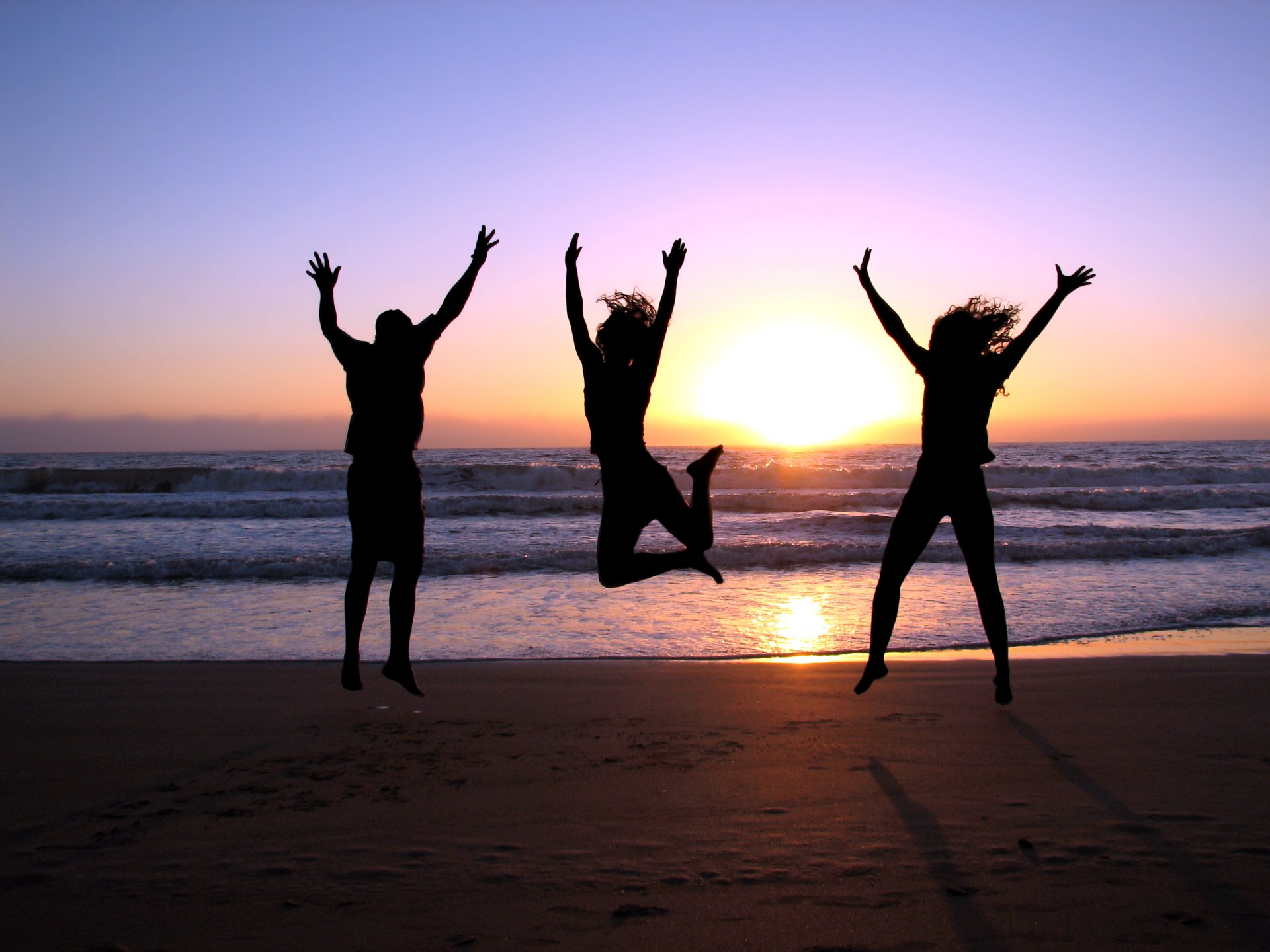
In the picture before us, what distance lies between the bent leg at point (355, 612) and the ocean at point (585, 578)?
215cm

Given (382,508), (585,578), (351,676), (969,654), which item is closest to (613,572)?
(382,508)

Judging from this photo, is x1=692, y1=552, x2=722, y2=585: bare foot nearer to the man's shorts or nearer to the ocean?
the man's shorts

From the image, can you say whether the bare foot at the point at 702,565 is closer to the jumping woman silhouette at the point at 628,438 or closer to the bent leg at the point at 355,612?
the jumping woman silhouette at the point at 628,438

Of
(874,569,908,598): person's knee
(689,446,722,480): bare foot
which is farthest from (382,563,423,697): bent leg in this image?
(874,569,908,598): person's knee

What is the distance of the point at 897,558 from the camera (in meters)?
5.20

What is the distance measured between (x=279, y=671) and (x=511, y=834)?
3876mm

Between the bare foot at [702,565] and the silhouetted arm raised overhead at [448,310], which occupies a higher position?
the silhouetted arm raised overhead at [448,310]

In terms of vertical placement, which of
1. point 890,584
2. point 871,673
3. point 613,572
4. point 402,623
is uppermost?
point 613,572

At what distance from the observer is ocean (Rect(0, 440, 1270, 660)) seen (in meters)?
8.03

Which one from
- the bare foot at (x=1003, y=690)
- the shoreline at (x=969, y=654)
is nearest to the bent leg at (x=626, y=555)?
the bare foot at (x=1003, y=690)

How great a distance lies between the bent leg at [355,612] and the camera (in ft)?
16.8

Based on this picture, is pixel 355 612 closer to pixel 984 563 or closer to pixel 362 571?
pixel 362 571

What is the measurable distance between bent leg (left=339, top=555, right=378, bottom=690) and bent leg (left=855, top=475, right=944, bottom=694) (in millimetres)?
2925

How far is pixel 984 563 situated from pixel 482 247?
3.50 meters
